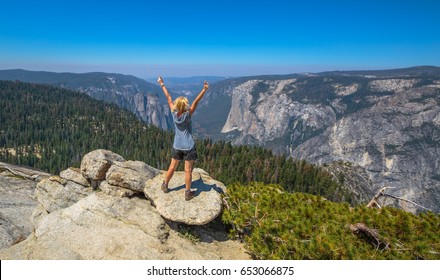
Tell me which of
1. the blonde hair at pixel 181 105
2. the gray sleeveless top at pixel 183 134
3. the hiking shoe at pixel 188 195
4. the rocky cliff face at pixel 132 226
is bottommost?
the rocky cliff face at pixel 132 226

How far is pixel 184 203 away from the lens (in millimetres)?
A: 15500

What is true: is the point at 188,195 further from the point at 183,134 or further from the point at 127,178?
the point at 127,178

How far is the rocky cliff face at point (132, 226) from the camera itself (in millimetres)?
13148

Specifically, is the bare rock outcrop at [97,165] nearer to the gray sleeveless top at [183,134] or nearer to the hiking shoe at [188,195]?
the hiking shoe at [188,195]

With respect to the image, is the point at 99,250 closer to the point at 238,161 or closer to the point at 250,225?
the point at 250,225

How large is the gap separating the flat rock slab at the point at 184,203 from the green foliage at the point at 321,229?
3.50 feet

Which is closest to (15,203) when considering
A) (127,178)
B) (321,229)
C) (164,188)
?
(127,178)

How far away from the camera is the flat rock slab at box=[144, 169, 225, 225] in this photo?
48.7ft

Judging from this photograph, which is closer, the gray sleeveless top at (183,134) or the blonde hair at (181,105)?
the blonde hair at (181,105)

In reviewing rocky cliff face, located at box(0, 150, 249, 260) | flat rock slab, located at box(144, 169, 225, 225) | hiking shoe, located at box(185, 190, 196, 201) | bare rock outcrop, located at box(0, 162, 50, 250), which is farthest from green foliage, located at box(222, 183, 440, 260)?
bare rock outcrop, located at box(0, 162, 50, 250)

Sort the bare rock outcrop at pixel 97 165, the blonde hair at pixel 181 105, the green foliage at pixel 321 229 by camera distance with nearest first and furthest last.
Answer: the green foliage at pixel 321 229 < the blonde hair at pixel 181 105 < the bare rock outcrop at pixel 97 165

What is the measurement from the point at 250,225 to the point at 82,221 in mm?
8820

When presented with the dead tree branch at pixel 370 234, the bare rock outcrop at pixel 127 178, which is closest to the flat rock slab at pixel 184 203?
the bare rock outcrop at pixel 127 178
